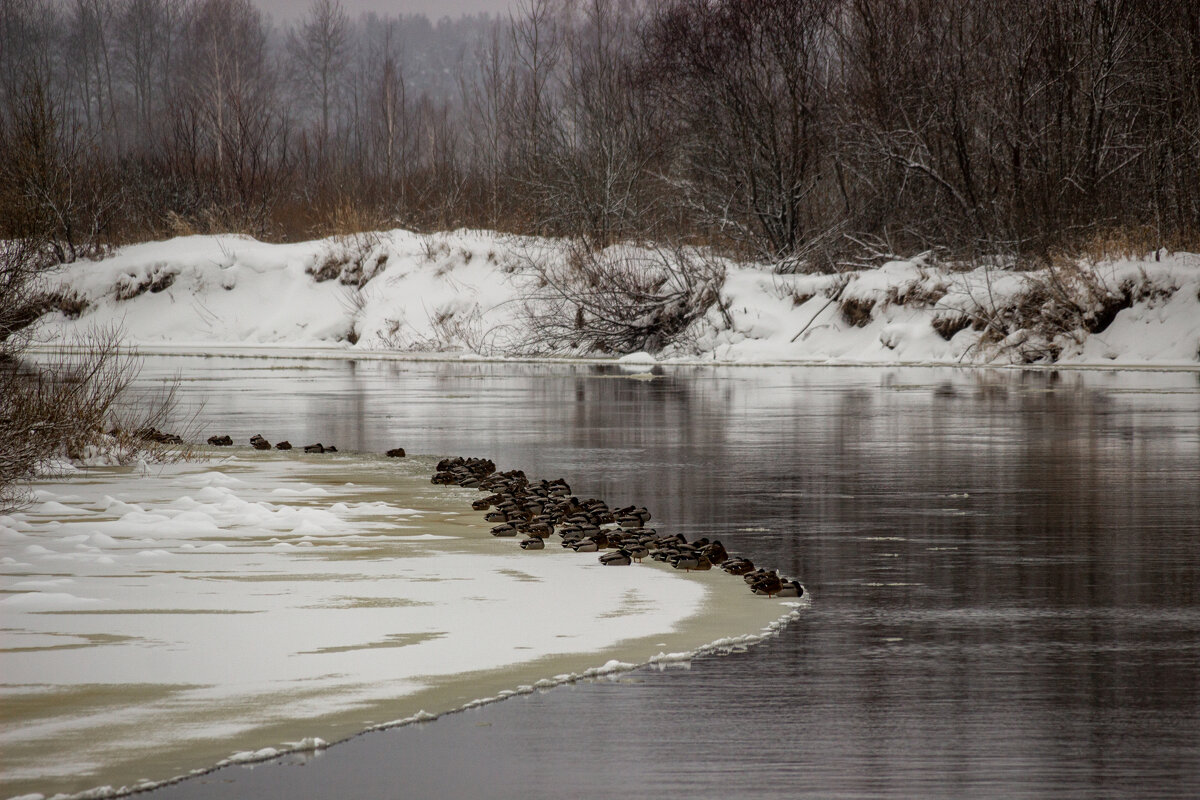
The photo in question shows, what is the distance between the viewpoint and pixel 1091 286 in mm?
30312

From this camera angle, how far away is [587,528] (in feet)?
30.5

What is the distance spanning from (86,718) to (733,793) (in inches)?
91.0

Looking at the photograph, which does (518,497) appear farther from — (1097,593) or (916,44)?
(916,44)

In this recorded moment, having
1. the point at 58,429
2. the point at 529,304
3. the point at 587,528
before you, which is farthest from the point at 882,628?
the point at 529,304

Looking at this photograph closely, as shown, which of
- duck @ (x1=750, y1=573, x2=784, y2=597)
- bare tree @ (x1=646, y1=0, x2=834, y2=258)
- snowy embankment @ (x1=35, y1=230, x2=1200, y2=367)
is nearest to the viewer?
duck @ (x1=750, y1=573, x2=784, y2=597)

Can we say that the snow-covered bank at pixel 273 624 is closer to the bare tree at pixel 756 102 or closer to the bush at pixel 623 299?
the bush at pixel 623 299

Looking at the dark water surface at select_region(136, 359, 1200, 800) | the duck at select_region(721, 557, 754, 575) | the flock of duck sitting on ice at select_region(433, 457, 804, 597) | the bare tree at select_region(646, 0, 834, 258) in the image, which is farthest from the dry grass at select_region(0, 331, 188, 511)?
the bare tree at select_region(646, 0, 834, 258)

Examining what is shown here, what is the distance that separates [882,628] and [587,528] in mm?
A: 2948

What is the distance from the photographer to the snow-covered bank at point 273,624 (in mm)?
5090

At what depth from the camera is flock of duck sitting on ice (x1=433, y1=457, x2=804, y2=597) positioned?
8.08 meters

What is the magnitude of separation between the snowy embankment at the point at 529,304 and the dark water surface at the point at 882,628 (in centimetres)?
1265

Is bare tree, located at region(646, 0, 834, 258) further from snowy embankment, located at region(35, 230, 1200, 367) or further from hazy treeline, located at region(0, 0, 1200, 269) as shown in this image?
snowy embankment, located at region(35, 230, 1200, 367)

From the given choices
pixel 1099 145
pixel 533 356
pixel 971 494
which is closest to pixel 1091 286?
pixel 1099 145

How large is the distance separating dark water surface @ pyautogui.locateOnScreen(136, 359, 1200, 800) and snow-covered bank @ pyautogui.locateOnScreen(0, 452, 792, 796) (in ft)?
0.97
